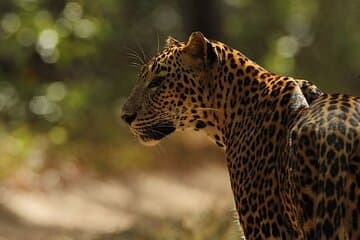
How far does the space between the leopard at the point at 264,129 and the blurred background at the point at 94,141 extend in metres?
2.60

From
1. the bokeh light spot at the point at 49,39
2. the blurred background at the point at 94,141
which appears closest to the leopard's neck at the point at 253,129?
the blurred background at the point at 94,141

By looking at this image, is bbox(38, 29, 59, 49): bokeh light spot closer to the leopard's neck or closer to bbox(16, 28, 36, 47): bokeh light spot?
bbox(16, 28, 36, 47): bokeh light spot

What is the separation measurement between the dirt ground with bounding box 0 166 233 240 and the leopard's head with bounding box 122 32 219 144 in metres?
3.86

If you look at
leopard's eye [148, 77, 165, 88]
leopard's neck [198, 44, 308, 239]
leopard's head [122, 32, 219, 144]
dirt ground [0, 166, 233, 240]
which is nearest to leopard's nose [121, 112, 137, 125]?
leopard's head [122, 32, 219, 144]

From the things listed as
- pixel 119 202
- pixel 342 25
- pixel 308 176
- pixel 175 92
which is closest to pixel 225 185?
pixel 119 202

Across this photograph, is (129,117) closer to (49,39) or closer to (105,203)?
(105,203)

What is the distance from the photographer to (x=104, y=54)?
18.3 meters

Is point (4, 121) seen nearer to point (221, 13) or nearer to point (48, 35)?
point (48, 35)

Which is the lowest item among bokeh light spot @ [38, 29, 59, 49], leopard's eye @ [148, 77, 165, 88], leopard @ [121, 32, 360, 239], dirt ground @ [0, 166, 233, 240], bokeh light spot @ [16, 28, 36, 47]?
leopard @ [121, 32, 360, 239]

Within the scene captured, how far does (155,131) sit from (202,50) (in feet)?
2.10

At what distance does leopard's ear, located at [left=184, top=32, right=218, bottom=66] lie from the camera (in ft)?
21.4

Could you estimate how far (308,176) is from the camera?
524cm

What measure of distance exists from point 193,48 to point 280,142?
40.0 inches

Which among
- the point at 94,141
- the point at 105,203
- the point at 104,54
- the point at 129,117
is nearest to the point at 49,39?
the point at 94,141
